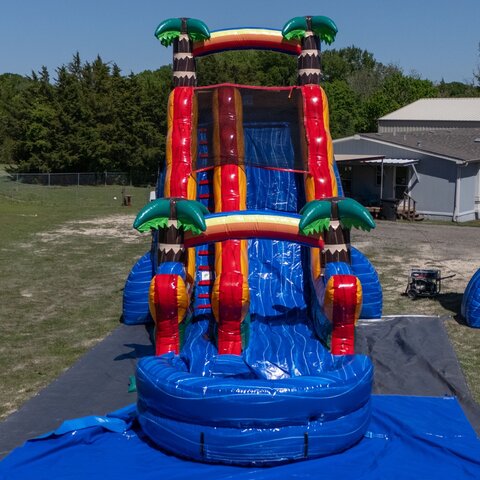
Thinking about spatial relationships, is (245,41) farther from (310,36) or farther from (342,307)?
(342,307)

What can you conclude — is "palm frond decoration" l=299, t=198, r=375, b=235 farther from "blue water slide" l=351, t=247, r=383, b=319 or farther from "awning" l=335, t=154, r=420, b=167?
"awning" l=335, t=154, r=420, b=167

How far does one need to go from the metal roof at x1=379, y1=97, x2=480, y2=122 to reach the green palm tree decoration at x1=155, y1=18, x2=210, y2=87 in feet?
109

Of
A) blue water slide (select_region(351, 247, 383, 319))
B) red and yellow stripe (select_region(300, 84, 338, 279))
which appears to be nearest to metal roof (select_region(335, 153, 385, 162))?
red and yellow stripe (select_region(300, 84, 338, 279))

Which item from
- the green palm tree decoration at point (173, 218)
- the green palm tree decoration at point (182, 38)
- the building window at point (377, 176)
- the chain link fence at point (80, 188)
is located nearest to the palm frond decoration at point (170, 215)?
the green palm tree decoration at point (173, 218)

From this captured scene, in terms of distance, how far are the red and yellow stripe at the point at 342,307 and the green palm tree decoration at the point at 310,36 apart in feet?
16.3

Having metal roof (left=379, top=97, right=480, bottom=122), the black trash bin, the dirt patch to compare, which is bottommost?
the dirt patch

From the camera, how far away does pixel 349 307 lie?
8.16 meters

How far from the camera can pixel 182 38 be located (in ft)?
39.3

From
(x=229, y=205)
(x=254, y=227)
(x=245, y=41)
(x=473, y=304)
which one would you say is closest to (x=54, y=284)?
(x=229, y=205)

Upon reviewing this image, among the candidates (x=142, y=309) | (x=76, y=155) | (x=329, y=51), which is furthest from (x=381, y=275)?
(x=329, y=51)

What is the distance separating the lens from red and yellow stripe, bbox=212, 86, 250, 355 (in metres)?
8.73

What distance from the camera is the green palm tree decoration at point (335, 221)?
26.0 ft

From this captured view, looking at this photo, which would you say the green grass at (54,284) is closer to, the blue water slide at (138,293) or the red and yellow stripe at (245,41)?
the blue water slide at (138,293)

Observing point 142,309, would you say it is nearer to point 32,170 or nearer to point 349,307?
point 349,307
